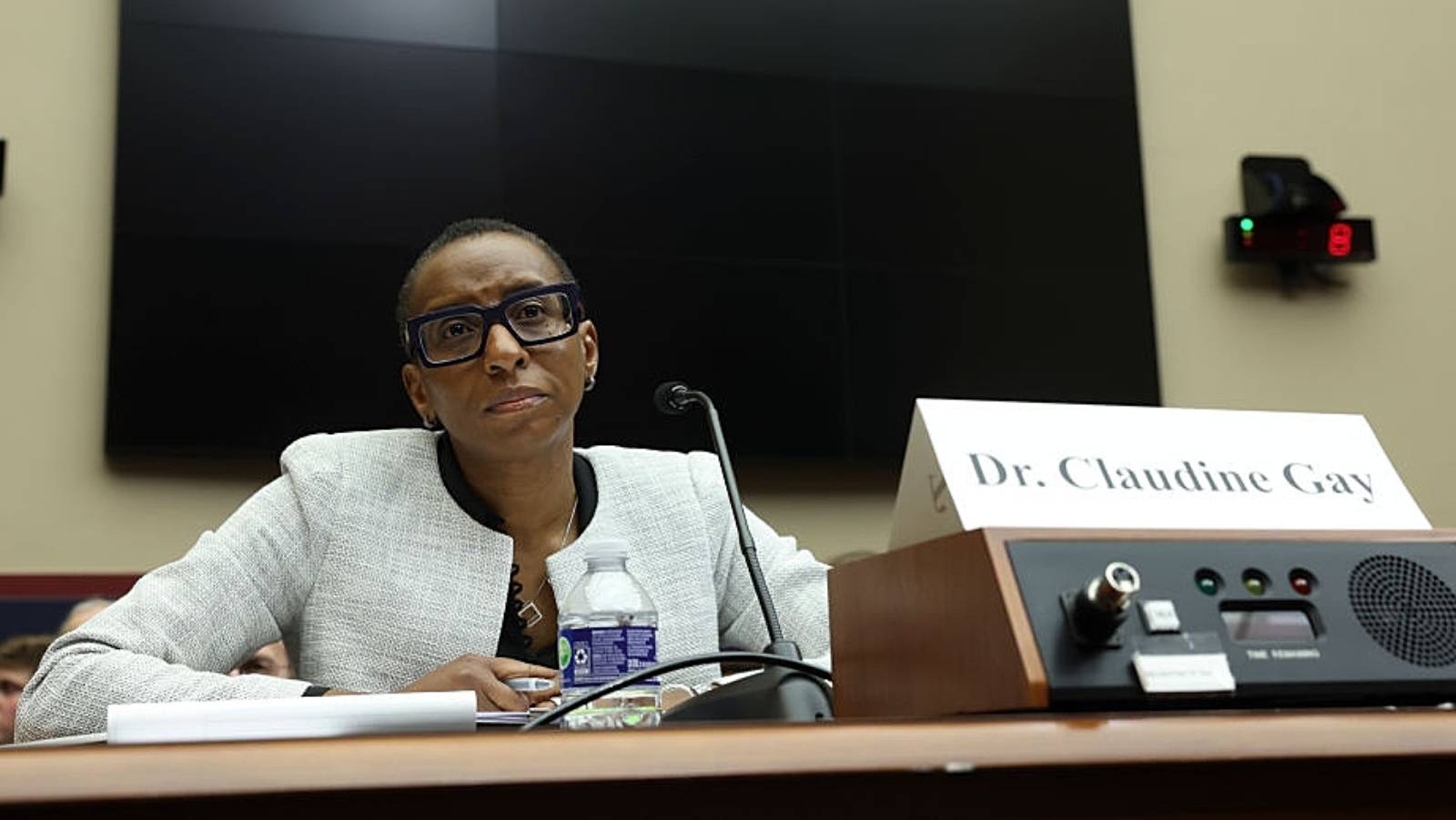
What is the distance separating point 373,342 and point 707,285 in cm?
72

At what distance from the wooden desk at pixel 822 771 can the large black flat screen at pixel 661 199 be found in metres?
2.52

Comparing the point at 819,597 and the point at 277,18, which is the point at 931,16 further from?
the point at 819,597

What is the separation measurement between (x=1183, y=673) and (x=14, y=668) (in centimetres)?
257

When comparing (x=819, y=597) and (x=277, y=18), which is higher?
(x=277, y=18)

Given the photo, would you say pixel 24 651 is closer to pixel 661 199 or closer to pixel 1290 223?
pixel 661 199

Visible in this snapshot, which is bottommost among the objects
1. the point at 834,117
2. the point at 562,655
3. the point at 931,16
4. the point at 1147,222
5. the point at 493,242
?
the point at 562,655

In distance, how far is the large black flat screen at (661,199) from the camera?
301 centimetres

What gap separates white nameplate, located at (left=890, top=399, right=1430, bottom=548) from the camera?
81 centimetres

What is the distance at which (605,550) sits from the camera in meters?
1.51

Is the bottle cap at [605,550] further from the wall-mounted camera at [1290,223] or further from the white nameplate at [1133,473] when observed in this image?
the wall-mounted camera at [1290,223]

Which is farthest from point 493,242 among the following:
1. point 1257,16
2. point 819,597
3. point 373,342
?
point 1257,16

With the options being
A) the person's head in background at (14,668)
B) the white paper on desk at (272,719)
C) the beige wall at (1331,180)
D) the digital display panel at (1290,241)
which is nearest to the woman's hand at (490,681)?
the white paper on desk at (272,719)

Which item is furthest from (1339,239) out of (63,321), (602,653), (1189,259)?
(602,653)

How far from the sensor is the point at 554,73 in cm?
330
